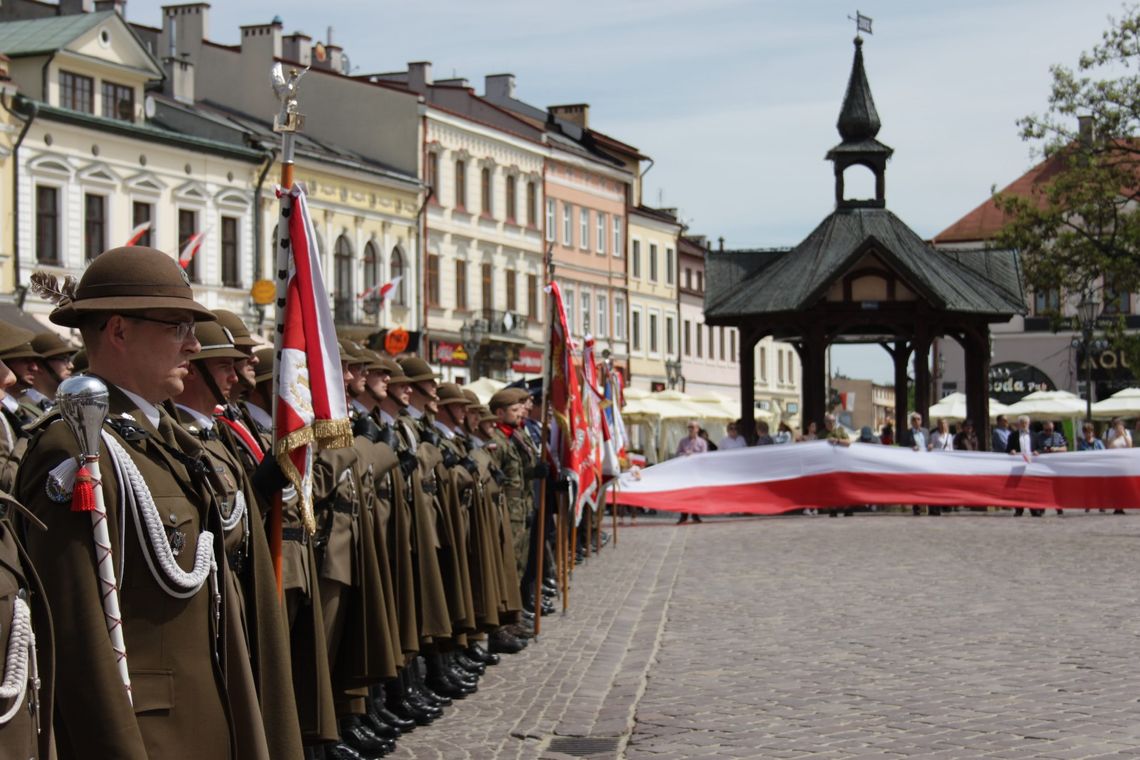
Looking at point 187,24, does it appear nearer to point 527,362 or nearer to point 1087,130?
point 527,362

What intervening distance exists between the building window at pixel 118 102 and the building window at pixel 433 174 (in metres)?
14.8

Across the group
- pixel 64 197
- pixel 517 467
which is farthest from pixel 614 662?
pixel 64 197

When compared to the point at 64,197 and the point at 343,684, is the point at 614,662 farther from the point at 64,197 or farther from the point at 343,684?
the point at 64,197

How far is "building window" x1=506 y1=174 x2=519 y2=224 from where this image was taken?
63062 millimetres

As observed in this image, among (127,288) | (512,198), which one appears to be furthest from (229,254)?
(127,288)

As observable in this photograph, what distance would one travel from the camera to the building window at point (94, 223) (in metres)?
41.2

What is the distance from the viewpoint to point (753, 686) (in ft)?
34.7

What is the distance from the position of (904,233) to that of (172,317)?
3186cm

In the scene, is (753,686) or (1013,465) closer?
(753,686)

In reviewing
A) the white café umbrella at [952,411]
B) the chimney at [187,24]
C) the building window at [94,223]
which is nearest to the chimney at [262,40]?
the chimney at [187,24]

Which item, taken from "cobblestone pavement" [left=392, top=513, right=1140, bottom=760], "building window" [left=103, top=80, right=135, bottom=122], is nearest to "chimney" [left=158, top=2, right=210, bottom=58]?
"building window" [left=103, top=80, right=135, bottom=122]

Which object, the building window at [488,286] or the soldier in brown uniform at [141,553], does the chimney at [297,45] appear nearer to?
the building window at [488,286]

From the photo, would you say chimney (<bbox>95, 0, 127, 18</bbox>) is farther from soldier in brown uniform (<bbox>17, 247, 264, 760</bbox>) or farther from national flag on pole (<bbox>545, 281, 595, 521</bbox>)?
soldier in brown uniform (<bbox>17, 247, 264, 760</bbox>)

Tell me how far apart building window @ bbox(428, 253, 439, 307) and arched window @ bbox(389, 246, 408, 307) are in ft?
5.67
